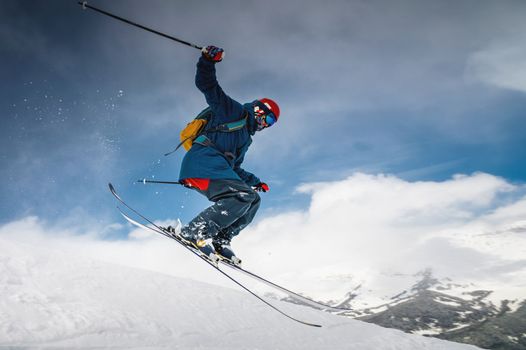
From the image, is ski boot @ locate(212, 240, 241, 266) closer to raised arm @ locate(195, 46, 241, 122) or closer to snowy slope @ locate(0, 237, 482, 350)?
snowy slope @ locate(0, 237, 482, 350)

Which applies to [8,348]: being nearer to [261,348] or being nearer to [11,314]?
[11,314]

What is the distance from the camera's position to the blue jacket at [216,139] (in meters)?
5.65

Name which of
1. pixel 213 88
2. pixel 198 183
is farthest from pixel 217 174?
pixel 213 88

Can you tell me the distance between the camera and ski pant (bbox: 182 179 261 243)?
595cm

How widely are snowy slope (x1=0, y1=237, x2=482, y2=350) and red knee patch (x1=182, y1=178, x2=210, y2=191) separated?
288 centimetres

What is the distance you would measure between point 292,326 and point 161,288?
390 centimetres

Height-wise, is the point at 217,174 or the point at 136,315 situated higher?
the point at 217,174

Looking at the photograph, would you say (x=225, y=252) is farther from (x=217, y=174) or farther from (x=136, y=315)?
(x=136, y=315)

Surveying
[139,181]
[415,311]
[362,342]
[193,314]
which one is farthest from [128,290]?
[415,311]

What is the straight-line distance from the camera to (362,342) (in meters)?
9.77

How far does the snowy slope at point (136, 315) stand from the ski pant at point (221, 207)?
2228 mm

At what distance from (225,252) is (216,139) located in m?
2.07

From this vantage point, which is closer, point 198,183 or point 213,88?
point 213,88

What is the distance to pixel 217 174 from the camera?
5918 mm
